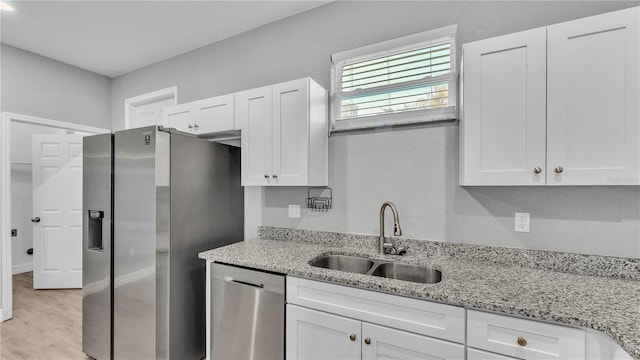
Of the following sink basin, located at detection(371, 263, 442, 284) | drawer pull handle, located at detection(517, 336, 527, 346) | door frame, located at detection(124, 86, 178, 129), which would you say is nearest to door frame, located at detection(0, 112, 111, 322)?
door frame, located at detection(124, 86, 178, 129)

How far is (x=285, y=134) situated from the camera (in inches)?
81.0

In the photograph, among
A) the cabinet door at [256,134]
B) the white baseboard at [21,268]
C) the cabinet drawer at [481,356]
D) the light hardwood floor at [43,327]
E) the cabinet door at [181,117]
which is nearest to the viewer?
the cabinet drawer at [481,356]

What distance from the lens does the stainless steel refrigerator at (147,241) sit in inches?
75.8

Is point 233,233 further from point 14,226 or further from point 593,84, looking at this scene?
point 14,226

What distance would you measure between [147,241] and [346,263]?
4.43 feet

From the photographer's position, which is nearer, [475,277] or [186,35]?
[475,277]

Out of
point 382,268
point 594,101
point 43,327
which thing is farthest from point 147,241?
point 594,101

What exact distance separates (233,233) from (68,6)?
7.47 ft

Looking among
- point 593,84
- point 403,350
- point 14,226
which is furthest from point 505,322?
point 14,226

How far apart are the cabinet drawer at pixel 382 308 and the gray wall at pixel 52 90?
3.51m

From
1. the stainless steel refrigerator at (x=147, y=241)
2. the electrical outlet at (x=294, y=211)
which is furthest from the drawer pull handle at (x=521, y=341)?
the stainless steel refrigerator at (x=147, y=241)

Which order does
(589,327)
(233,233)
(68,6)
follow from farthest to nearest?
(233,233), (68,6), (589,327)

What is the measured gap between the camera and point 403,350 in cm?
132

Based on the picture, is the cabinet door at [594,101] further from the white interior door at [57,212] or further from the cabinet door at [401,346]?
the white interior door at [57,212]
